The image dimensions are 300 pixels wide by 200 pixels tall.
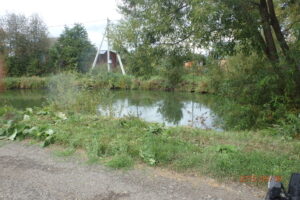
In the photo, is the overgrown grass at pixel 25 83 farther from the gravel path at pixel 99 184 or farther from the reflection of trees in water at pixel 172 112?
the gravel path at pixel 99 184

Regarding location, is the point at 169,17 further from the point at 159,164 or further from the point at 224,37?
the point at 159,164

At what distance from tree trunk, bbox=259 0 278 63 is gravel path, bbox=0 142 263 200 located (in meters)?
5.20

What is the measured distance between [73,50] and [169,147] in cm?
2768

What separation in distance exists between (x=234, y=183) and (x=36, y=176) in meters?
2.49

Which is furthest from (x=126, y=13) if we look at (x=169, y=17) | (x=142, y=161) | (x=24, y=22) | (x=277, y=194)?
(x=24, y=22)

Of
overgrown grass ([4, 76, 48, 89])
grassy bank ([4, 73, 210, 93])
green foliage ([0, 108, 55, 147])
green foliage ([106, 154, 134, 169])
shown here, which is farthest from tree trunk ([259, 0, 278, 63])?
overgrown grass ([4, 76, 48, 89])

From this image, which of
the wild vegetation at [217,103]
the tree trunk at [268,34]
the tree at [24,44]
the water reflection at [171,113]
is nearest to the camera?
the wild vegetation at [217,103]

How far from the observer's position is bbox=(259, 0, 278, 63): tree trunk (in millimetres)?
6629

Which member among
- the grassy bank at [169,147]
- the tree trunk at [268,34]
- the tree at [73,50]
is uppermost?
the tree at [73,50]

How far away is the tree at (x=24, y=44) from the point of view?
2797 centimetres

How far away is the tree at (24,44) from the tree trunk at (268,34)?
27.2m

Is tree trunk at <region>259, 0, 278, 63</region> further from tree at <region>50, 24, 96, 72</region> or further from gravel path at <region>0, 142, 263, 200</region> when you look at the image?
tree at <region>50, 24, 96, 72</region>

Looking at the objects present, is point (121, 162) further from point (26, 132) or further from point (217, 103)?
point (217, 103)

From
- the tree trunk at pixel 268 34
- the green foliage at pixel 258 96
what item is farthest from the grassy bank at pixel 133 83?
the tree trunk at pixel 268 34
